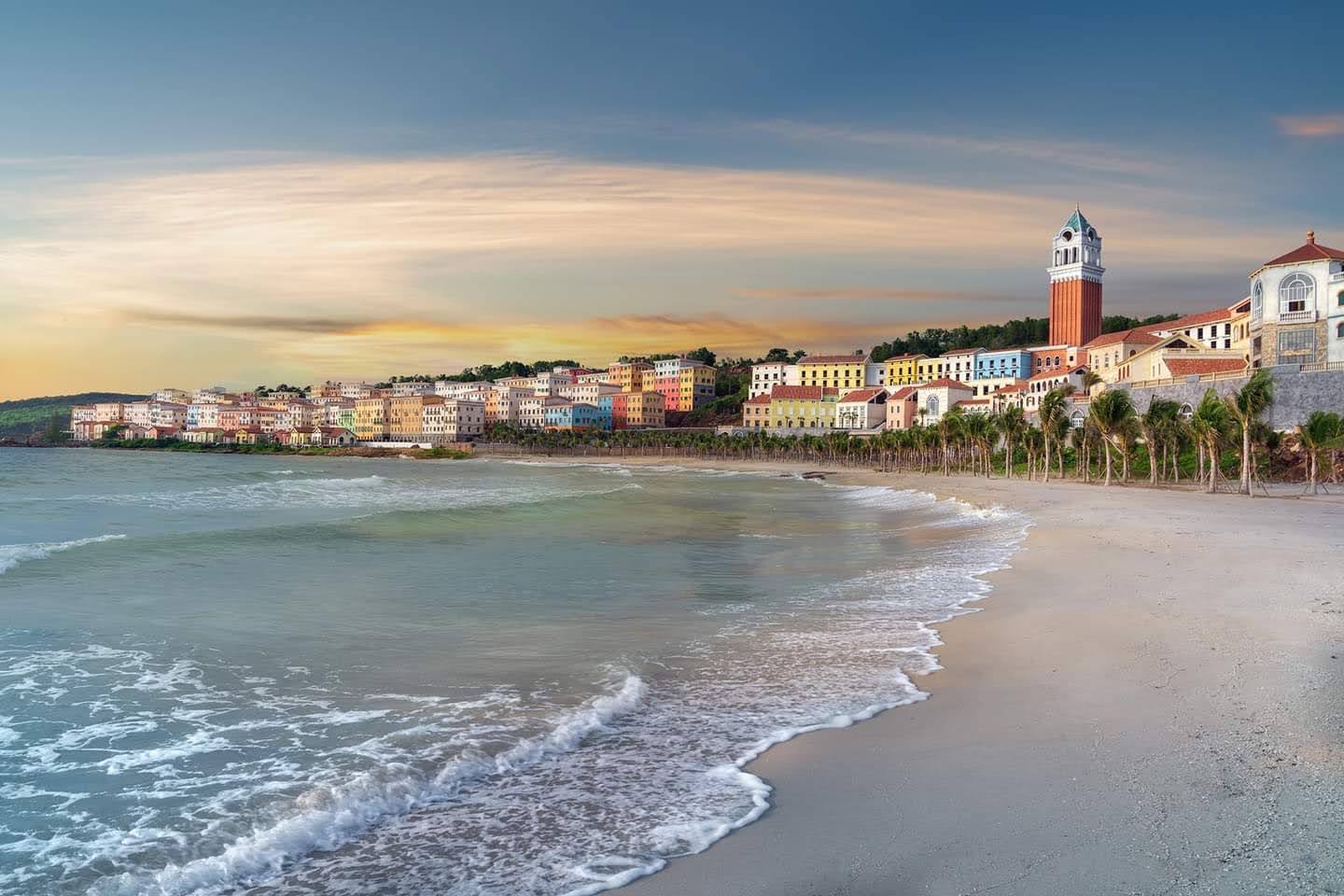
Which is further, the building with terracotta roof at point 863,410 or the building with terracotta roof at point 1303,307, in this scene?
the building with terracotta roof at point 863,410

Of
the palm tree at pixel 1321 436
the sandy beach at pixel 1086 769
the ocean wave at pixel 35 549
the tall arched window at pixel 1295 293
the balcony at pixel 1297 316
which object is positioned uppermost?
the tall arched window at pixel 1295 293

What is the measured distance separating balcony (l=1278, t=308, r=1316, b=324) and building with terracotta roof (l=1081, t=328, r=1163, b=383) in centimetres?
2467

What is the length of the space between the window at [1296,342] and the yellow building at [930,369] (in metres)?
82.9

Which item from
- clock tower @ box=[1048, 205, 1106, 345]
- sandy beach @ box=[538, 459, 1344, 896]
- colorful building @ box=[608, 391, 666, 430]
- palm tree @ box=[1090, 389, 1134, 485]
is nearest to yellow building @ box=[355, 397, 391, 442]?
colorful building @ box=[608, 391, 666, 430]

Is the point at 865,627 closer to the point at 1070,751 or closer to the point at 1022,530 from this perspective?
the point at 1070,751

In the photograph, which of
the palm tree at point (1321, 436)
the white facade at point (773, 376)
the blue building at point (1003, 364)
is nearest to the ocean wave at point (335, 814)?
the palm tree at point (1321, 436)

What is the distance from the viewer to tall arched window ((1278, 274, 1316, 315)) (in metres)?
50.2

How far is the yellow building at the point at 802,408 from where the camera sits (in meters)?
129

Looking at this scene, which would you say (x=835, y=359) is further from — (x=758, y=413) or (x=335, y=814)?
(x=335, y=814)

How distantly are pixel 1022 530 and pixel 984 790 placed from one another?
19.3 metres

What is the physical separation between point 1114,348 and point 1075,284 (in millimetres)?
35567

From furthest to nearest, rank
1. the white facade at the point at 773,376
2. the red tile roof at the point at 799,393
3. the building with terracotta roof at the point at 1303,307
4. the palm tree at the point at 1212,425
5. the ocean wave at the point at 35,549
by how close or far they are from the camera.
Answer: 1. the white facade at the point at 773,376
2. the red tile roof at the point at 799,393
3. the building with terracotta roof at the point at 1303,307
4. the palm tree at the point at 1212,425
5. the ocean wave at the point at 35,549

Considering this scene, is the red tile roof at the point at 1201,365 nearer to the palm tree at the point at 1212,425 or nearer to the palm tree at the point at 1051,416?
the palm tree at the point at 1051,416

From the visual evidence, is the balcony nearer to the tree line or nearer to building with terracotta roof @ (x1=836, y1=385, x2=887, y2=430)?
the tree line
